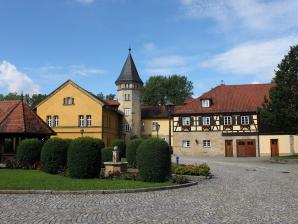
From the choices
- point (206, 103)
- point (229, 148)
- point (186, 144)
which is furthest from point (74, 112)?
point (229, 148)

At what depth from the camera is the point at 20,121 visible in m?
29.7

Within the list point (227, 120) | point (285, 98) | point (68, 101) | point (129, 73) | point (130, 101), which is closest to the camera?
point (285, 98)

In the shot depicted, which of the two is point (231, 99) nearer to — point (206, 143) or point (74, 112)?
point (206, 143)

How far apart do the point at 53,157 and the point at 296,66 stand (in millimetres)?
25421

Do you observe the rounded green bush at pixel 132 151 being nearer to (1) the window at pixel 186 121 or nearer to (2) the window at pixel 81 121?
(1) the window at pixel 186 121

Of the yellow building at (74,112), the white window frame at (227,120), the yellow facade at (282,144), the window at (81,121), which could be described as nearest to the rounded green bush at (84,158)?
the white window frame at (227,120)

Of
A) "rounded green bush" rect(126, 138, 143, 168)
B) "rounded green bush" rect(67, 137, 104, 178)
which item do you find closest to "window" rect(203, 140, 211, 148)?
"rounded green bush" rect(126, 138, 143, 168)

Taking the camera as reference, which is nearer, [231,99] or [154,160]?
[154,160]

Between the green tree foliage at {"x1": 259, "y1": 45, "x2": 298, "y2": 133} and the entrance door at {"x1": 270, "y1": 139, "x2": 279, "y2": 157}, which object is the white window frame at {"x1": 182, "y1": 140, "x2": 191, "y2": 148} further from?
the green tree foliage at {"x1": 259, "y1": 45, "x2": 298, "y2": 133}

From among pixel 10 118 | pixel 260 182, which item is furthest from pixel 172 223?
pixel 10 118

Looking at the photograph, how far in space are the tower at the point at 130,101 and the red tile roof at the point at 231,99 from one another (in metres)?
10.3

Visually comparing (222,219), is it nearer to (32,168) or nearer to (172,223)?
(172,223)

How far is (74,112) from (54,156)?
35.2 m

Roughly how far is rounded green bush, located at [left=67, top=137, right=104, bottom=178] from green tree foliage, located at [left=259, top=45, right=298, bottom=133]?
71.4ft
